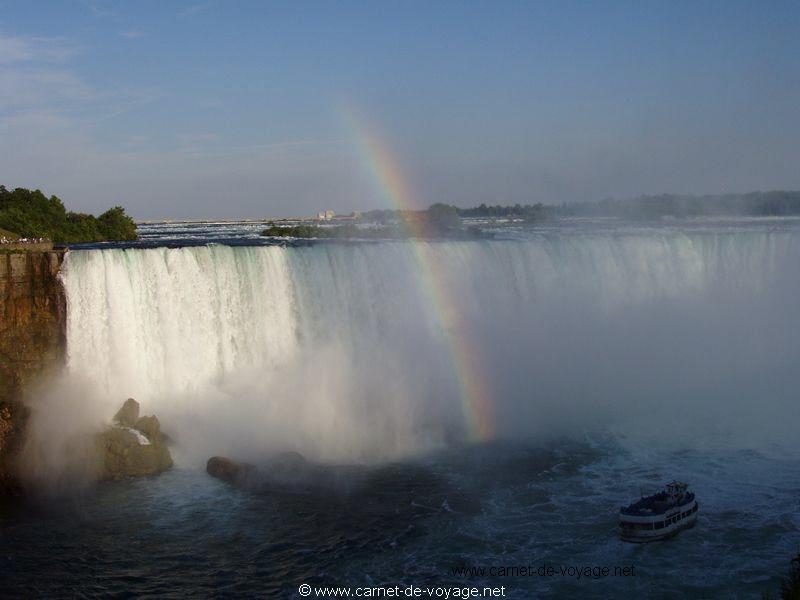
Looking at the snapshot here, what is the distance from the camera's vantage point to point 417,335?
2319cm

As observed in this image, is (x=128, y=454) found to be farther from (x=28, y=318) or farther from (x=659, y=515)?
(x=659, y=515)

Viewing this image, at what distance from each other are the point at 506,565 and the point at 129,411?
931 centimetres

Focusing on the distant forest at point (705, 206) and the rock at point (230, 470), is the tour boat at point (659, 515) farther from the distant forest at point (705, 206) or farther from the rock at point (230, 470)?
the distant forest at point (705, 206)

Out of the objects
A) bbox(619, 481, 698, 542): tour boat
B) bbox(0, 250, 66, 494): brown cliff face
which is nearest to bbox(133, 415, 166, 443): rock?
bbox(0, 250, 66, 494): brown cliff face

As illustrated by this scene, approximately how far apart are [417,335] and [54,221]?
73.1 feet

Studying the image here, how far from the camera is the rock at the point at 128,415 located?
17484 millimetres

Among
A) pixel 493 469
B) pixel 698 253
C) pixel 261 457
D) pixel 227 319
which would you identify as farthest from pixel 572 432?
pixel 698 253

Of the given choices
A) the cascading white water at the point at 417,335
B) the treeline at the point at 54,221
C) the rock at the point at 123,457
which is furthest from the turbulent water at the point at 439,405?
the treeline at the point at 54,221

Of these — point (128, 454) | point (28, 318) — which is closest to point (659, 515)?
point (128, 454)

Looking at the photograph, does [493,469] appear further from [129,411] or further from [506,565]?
[129,411]

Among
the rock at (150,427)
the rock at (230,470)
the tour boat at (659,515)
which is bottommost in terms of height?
the tour boat at (659,515)

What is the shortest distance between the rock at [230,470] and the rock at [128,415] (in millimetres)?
2186

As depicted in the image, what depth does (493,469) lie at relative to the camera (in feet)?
53.9

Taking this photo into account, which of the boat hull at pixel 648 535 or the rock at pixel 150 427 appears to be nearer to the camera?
the boat hull at pixel 648 535
